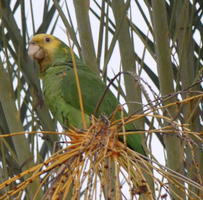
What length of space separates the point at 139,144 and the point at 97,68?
0.44m

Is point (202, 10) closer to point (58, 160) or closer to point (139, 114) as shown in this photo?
point (139, 114)

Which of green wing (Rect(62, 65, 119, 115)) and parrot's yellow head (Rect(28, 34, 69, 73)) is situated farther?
parrot's yellow head (Rect(28, 34, 69, 73))

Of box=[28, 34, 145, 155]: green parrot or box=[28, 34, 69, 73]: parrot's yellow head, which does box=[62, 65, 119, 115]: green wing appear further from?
box=[28, 34, 69, 73]: parrot's yellow head

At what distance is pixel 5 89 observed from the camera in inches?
73.7

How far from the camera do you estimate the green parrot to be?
→ 2.34 meters

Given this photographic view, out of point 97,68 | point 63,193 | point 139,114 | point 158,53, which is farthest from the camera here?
point 97,68

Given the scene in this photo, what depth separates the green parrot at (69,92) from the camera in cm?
234

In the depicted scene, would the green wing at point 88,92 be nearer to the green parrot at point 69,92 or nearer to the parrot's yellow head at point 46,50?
the green parrot at point 69,92

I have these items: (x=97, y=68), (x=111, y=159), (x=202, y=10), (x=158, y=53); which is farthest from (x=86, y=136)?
(x=202, y=10)

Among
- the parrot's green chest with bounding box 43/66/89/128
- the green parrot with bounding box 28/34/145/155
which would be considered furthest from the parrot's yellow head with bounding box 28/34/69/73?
the parrot's green chest with bounding box 43/66/89/128

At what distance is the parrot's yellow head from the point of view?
2.70 m

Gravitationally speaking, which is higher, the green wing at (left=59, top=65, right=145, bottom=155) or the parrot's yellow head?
the parrot's yellow head

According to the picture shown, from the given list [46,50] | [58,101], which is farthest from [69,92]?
[46,50]

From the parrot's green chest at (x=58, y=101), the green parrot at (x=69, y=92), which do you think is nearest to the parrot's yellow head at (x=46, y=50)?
the green parrot at (x=69, y=92)
